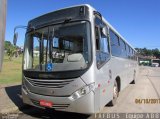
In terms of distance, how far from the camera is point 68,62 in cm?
674

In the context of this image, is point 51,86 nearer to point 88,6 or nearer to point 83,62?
point 83,62

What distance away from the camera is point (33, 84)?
7.12m

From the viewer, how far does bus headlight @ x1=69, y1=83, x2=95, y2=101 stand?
20.4ft

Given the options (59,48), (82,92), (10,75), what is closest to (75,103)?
(82,92)

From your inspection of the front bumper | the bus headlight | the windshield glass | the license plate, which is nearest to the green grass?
the windshield glass

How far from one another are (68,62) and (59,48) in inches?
28.7

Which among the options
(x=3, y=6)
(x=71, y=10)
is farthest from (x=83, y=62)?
(x=3, y=6)

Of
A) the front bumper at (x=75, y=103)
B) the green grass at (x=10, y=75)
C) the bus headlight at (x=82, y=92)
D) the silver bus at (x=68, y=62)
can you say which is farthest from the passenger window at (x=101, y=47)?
the green grass at (x=10, y=75)

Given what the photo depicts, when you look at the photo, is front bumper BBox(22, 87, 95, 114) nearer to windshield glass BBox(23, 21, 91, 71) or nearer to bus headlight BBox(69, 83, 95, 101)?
bus headlight BBox(69, 83, 95, 101)

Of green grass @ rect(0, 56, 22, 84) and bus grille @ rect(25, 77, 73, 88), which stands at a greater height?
bus grille @ rect(25, 77, 73, 88)

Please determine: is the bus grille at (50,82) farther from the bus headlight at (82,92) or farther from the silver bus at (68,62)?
the bus headlight at (82,92)

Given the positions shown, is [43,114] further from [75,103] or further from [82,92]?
[82,92]

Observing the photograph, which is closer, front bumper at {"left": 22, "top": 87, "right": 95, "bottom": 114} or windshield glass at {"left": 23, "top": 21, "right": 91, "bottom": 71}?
front bumper at {"left": 22, "top": 87, "right": 95, "bottom": 114}

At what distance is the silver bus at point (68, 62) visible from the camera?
6.31m
